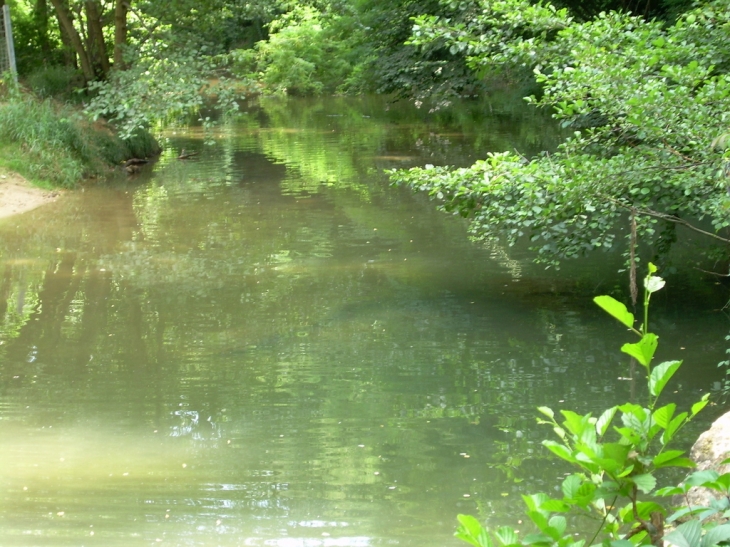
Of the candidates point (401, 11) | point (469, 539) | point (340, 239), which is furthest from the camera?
point (401, 11)

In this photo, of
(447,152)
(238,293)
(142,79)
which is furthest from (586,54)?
(447,152)

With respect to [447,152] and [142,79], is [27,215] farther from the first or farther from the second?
[447,152]

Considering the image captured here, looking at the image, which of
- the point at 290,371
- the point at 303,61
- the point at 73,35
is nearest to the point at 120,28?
the point at 73,35

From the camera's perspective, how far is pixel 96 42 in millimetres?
20891

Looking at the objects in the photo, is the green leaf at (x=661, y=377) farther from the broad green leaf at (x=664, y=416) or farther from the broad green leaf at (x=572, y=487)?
the broad green leaf at (x=572, y=487)

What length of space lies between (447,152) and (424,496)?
15.8 m

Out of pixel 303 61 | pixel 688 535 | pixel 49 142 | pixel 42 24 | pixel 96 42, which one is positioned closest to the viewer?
pixel 688 535

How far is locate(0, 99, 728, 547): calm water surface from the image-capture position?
16.7ft

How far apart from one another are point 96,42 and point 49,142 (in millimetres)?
5398

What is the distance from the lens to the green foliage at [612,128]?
6516mm

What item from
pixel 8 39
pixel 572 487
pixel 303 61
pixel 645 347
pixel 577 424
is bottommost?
pixel 303 61

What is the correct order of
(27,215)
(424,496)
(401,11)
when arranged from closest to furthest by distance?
(424,496), (27,215), (401,11)

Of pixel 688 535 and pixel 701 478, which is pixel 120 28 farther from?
pixel 688 535

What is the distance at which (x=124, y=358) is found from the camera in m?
7.63
